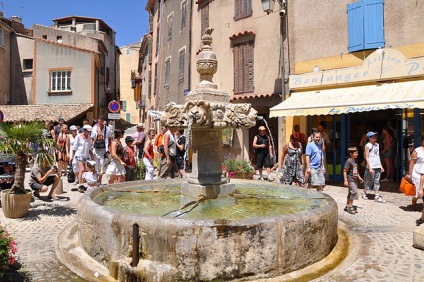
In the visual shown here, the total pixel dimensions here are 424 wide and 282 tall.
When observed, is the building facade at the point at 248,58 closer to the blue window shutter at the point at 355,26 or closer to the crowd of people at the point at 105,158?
the blue window shutter at the point at 355,26

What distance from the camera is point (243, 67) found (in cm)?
1655

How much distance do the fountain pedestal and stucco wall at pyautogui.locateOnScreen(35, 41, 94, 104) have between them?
23.2m

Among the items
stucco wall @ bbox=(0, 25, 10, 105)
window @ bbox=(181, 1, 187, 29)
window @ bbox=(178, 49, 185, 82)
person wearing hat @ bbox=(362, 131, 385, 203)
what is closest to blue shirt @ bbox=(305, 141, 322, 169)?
person wearing hat @ bbox=(362, 131, 385, 203)

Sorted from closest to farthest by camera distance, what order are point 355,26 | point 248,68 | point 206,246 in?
1. point 206,246
2. point 355,26
3. point 248,68

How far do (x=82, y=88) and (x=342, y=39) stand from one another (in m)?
20.1

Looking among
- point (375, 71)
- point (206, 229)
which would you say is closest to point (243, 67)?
point (375, 71)

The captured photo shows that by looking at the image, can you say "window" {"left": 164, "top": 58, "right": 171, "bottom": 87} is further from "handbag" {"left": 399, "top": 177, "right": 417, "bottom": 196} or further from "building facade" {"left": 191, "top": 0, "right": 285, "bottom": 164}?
"handbag" {"left": 399, "top": 177, "right": 417, "bottom": 196}

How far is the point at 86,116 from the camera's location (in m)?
27.1

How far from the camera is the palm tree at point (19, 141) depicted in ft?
22.4

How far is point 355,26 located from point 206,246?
11245 millimetres

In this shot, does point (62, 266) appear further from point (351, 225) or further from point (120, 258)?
point (351, 225)

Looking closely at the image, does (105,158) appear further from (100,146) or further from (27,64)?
(27,64)

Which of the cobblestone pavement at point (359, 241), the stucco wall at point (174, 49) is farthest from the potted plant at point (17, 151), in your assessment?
the stucco wall at point (174, 49)

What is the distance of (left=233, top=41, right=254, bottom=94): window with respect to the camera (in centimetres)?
1630
